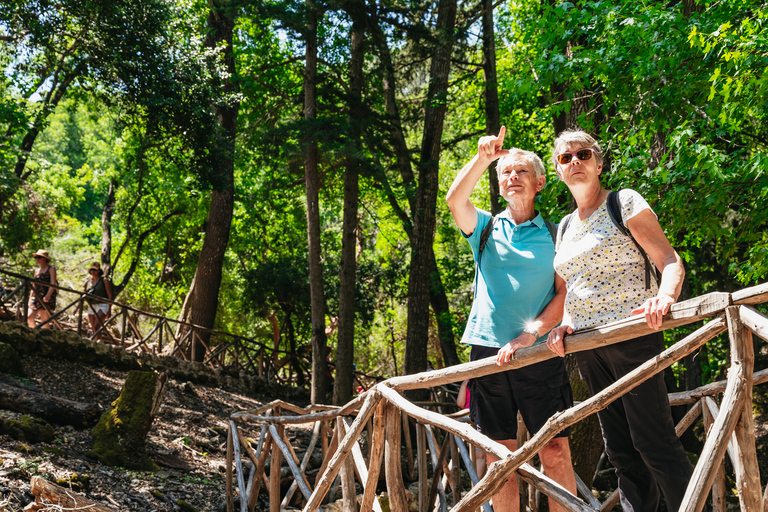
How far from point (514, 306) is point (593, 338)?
1.83ft

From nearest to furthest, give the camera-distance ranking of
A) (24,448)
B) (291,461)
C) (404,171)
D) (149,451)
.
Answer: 1. (291,461)
2. (24,448)
3. (149,451)
4. (404,171)

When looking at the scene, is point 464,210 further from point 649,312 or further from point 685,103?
point 685,103

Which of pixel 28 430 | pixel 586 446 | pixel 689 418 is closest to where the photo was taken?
pixel 689 418

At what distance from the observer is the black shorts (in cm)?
267

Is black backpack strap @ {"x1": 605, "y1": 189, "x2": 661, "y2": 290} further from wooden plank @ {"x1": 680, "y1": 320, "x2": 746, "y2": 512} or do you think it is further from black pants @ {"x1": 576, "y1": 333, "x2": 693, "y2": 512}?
wooden plank @ {"x1": 680, "y1": 320, "x2": 746, "y2": 512}

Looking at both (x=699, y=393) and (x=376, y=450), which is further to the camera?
(x=699, y=393)

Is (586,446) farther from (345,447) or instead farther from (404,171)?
(404,171)

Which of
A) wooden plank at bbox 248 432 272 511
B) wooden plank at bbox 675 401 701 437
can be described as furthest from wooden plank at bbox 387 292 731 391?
wooden plank at bbox 248 432 272 511

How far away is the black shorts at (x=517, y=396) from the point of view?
2.67 meters

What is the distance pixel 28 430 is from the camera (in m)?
5.48

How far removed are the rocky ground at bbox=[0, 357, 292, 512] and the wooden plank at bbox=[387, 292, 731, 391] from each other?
3.07 metres

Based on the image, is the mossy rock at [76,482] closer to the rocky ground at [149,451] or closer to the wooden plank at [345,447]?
the rocky ground at [149,451]

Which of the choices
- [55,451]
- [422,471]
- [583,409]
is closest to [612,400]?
[583,409]

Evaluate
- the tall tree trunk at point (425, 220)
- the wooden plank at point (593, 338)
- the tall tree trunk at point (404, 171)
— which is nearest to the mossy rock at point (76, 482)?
the wooden plank at point (593, 338)
